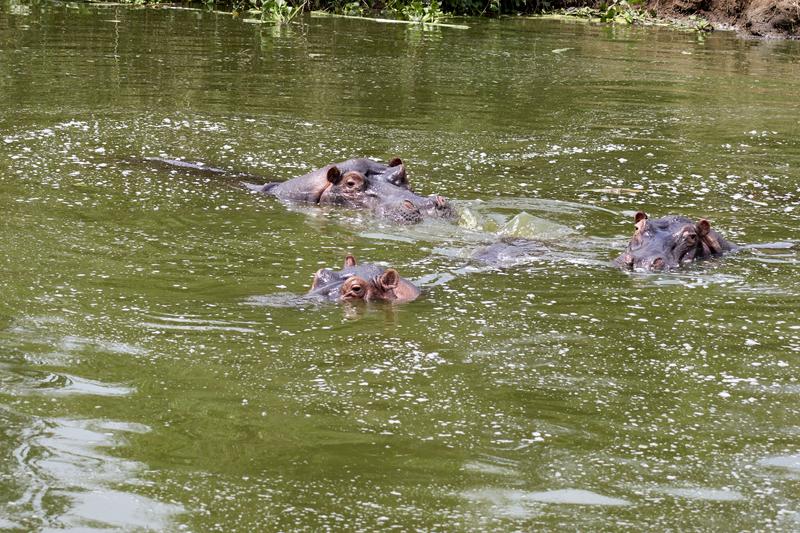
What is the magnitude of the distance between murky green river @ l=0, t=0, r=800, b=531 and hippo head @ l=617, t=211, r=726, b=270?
0.48 feet

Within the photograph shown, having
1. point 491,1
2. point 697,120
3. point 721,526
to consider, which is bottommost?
point 721,526

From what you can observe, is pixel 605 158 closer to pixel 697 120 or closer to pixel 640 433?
pixel 697 120

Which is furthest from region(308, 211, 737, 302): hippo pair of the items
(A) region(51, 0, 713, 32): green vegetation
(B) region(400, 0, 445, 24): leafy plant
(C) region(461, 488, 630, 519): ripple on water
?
(B) region(400, 0, 445, 24): leafy plant

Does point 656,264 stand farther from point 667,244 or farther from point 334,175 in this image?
point 334,175

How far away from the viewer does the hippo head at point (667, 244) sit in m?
7.23

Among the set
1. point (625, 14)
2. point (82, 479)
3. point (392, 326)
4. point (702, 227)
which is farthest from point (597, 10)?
point (82, 479)

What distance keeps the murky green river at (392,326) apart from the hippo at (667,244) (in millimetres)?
147

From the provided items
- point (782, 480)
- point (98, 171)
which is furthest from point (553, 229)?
point (782, 480)

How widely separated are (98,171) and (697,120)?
19.3 ft

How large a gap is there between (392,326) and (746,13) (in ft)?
58.4

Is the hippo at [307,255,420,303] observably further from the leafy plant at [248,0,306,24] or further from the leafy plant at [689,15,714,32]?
the leafy plant at [689,15,714,32]

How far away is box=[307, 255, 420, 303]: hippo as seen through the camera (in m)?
6.31

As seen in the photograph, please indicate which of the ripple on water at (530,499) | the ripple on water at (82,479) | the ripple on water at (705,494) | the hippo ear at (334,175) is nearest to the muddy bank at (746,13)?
the hippo ear at (334,175)

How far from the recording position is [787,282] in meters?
6.97
